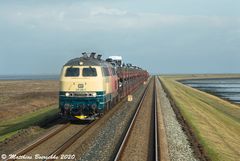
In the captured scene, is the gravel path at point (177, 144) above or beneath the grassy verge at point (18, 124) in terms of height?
above

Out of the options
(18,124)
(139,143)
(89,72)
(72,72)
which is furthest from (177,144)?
(18,124)

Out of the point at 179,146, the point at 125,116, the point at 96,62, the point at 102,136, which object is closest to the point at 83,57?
the point at 96,62

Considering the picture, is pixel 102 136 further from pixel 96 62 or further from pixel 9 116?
pixel 9 116

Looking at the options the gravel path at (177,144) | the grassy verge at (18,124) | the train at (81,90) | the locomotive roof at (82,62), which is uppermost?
the locomotive roof at (82,62)

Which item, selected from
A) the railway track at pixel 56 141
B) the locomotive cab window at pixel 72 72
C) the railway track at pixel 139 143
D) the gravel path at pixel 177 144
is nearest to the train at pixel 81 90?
the locomotive cab window at pixel 72 72

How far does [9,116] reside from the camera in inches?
1318

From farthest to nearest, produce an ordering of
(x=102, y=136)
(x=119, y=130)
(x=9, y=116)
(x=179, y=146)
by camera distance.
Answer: (x=9, y=116), (x=119, y=130), (x=102, y=136), (x=179, y=146)

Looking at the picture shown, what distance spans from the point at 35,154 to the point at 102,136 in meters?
4.53

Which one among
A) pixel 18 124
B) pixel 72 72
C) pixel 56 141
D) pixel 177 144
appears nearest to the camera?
pixel 56 141

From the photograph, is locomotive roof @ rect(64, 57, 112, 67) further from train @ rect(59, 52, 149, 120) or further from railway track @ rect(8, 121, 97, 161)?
railway track @ rect(8, 121, 97, 161)

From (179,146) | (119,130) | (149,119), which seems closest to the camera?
(179,146)

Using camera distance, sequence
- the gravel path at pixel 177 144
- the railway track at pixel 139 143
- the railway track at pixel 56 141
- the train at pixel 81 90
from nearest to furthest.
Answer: the railway track at pixel 139 143
the railway track at pixel 56 141
the gravel path at pixel 177 144
the train at pixel 81 90

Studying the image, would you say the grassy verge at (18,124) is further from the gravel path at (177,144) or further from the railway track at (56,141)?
the gravel path at (177,144)

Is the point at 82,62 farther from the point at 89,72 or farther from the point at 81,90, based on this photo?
the point at 81,90
